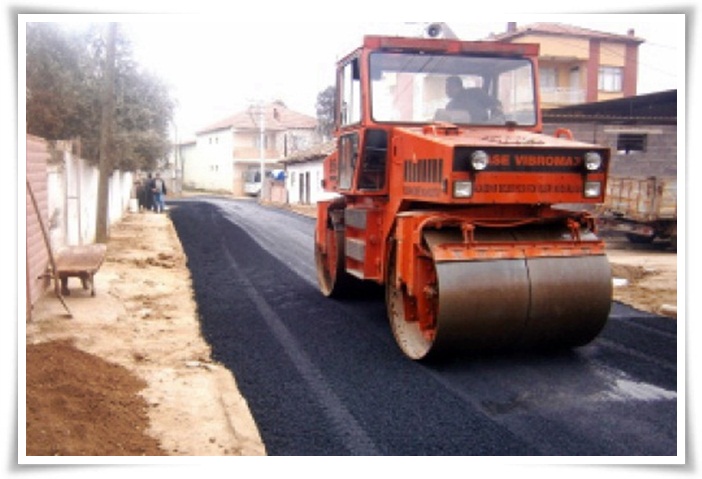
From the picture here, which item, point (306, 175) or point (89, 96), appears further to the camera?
point (306, 175)

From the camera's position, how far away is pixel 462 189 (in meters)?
6.25

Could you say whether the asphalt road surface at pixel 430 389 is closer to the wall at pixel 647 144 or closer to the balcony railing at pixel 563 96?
the wall at pixel 647 144

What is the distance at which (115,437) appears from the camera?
194 inches

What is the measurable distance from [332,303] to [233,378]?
11.4 feet

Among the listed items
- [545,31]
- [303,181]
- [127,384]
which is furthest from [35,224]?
[303,181]

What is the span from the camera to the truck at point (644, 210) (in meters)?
16.5

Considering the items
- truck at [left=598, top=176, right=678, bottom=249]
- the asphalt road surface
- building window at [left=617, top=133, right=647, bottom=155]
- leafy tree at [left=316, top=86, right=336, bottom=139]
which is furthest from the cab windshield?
leafy tree at [left=316, top=86, right=336, bottom=139]

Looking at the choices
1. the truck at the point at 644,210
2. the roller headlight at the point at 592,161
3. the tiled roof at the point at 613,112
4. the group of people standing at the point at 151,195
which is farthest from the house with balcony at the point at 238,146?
the roller headlight at the point at 592,161

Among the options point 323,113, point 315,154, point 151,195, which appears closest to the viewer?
point 151,195

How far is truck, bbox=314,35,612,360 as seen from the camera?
20.2 feet

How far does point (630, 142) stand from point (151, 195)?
17615 millimetres

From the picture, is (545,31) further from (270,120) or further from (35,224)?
(270,120)
